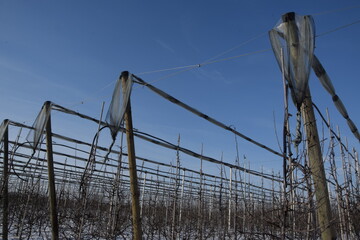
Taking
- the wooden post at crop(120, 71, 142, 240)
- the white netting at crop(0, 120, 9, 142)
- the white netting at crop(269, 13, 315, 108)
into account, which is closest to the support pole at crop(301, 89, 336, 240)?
the white netting at crop(269, 13, 315, 108)

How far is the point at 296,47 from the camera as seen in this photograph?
93.5 inches

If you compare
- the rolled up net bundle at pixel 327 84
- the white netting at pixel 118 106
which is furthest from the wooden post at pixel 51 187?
the rolled up net bundle at pixel 327 84

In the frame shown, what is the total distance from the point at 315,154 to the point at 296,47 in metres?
0.96

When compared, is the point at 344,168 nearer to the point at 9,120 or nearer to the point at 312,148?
the point at 312,148

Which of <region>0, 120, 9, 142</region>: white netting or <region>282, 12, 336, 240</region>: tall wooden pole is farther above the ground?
<region>0, 120, 9, 142</region>: white netting

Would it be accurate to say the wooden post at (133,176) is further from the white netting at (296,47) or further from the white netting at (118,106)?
the white netting at (296,47)

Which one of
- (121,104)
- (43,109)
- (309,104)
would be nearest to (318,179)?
(309,104)

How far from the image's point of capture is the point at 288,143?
5.91ft

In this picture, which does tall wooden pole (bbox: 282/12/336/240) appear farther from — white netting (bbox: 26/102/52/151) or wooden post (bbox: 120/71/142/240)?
white netting (bbox: 26/102/52/151)

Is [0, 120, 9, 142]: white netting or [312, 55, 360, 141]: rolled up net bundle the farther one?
[0, 120, 9, 142]: white netting

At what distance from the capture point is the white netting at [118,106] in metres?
3.10

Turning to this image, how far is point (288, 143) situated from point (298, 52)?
0.97 meters

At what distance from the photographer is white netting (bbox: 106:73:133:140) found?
3.10 meters

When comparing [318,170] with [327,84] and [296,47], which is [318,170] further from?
[327,84]
